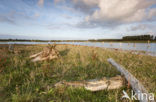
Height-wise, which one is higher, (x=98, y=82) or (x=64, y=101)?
(x=98, y=82)

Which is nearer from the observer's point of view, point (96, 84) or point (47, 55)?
point (96, 84)

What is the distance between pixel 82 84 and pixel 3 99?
263 centimetres

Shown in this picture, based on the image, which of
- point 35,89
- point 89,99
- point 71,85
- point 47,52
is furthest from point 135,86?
point 47,52

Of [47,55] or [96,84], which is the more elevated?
[47,55]

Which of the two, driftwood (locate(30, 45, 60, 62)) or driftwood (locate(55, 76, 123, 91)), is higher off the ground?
driftwood (locate(30, 45, 60, 62))

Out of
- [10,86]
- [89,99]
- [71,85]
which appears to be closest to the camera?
[89,99]

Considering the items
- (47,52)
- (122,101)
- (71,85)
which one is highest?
(47,52)

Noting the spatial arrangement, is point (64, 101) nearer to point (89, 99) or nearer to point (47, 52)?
point (89, 99)

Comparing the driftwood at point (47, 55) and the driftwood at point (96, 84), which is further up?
the driftwood at point (47, 55)

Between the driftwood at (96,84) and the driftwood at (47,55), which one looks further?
the driftwood at (47,55)

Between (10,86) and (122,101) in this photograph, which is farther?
(10,86)

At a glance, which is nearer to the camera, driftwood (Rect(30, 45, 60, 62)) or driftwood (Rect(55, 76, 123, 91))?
driftwood (Rect(55, 76, 123, 91))

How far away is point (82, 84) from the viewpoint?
319 centimetres

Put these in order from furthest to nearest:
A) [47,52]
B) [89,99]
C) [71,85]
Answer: [47,52] < [71,85] < [89,99]
